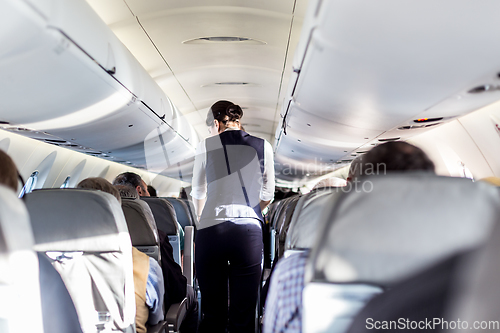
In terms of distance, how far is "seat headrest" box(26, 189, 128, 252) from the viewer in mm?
1626

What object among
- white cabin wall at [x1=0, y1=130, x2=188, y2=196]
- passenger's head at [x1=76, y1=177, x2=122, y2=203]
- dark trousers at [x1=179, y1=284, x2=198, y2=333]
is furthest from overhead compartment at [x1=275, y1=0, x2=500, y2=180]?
white cabin wall at [x1=0, y1=130, x2=188, y2=196]

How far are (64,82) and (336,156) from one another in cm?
627

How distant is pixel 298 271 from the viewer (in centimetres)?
127

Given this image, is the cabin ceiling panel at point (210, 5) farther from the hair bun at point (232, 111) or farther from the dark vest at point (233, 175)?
the dark vest at point (233, 175)

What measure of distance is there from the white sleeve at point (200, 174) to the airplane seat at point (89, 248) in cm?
82

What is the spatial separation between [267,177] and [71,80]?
1.88 meters

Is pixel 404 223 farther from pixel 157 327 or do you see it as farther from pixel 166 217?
pixel 166 217

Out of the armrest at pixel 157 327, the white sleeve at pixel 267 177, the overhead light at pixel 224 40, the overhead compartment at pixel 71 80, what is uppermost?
the overhead light at pixel 224 40

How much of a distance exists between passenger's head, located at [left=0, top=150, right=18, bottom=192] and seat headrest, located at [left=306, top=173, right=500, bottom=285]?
3.70ft

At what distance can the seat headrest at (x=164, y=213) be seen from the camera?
3506 mm

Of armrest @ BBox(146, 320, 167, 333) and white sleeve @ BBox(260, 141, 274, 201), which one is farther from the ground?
white sleeve @ BBox(260, 141, 274, 201)

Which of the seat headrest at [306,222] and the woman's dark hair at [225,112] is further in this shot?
the woman's dark hair at [225,112]

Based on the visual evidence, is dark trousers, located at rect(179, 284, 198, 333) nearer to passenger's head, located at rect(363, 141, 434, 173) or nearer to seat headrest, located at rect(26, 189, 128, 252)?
seat headrest, located at rect(26, 189, 128, 252)

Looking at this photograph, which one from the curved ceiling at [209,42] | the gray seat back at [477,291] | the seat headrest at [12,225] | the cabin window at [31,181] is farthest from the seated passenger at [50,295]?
the cabin window at [31,181]
